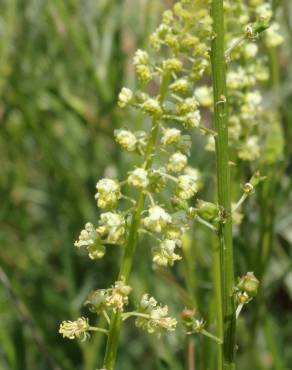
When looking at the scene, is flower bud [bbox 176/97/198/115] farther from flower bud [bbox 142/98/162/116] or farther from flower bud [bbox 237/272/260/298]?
flower bud [bbox 237/272/260/298]

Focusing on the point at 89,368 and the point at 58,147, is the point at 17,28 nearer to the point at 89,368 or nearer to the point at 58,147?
the point at 58,147

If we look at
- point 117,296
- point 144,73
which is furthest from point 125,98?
point 117,296

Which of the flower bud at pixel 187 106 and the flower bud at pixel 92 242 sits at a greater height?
the flower bud at pixel 187 106

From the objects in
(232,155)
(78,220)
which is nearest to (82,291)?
(78,220)

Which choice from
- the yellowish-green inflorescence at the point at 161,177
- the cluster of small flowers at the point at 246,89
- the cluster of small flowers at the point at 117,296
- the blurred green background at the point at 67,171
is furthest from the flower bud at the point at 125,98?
the blurred green background at the point at 67,171

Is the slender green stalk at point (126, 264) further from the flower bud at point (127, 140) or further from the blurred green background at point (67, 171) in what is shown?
the blurred green background at point (67, 171)

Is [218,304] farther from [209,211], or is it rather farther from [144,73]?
[144,73]

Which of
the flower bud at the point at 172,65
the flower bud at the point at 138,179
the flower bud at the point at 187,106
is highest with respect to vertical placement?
the flower bud at the point at 172,65
